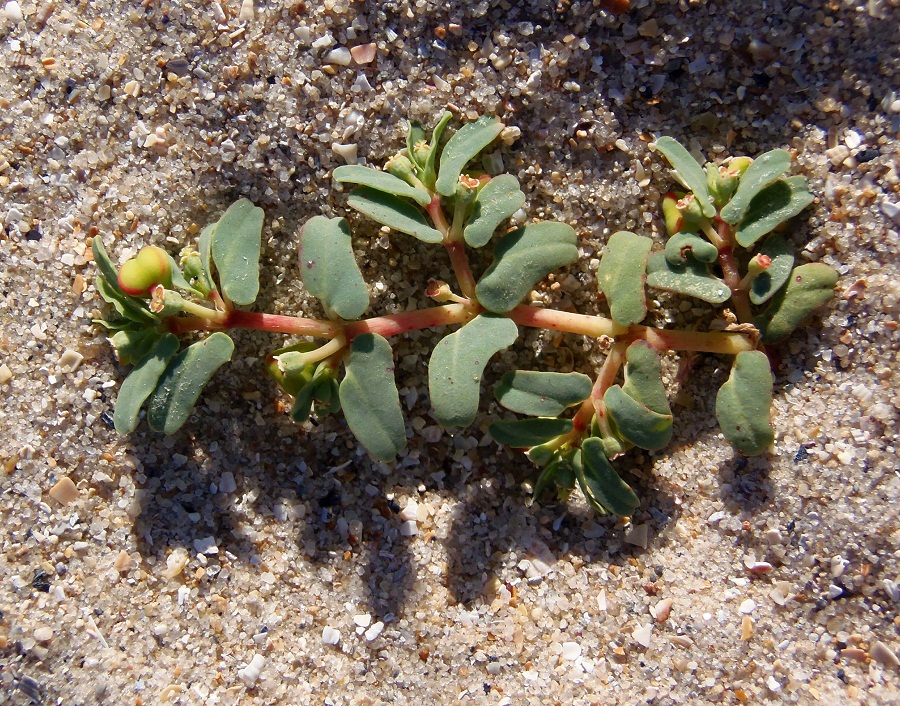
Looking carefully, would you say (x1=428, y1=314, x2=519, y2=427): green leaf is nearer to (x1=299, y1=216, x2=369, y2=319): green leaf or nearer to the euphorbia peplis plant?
the euphorbia peplis plant

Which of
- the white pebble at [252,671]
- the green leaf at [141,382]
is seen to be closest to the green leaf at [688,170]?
the green leaf at [141,382]

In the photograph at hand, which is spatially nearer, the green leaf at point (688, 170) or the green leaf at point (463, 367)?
the green leaf at point (463, 367)

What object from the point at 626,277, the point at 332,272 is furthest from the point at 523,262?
the point at 332,272

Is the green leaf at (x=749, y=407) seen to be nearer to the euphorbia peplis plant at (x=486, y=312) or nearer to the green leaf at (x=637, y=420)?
the euphorbia peplis plant at (x=486, y=312)

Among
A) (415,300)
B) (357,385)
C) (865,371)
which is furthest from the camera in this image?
(415,300)

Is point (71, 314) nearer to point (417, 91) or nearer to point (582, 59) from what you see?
point (417, 91)

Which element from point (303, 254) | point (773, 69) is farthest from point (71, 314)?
point (773, 69)
